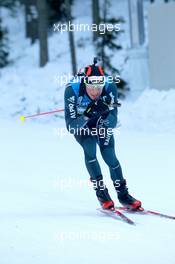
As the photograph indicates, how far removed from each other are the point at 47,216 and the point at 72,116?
4.06 feet

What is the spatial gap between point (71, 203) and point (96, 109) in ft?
6.60

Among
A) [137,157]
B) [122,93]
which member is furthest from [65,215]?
[122,93]

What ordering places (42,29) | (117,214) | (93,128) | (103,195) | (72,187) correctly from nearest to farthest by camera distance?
(117,214)
(93,128)
(103,195)
(72,187)
(42,29)

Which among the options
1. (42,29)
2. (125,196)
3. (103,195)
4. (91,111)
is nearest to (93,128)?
(91,111)

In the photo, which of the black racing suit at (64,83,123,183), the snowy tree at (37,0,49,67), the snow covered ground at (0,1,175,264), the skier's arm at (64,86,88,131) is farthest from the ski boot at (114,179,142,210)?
the snowy tree at (37,0,49,67)

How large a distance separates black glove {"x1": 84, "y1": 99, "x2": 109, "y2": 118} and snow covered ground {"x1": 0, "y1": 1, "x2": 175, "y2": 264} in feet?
4.05

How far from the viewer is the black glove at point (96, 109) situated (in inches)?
313

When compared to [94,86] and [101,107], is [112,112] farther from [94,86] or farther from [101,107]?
[94,86]

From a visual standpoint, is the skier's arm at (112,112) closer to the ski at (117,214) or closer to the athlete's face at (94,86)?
the athlete's face at (94,86)

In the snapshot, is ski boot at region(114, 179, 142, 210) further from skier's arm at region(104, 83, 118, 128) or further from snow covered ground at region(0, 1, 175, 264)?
skier's arm at region(104, 83, 118, 128)

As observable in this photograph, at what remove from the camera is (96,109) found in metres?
7.96

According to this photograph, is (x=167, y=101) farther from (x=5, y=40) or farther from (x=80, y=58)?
(x=5, y=40)

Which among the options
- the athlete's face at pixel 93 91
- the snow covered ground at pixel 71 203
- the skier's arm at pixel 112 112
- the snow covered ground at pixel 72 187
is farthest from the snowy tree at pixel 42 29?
the athlete's face at pixel 93 91

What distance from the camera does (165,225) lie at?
24.7 ft
